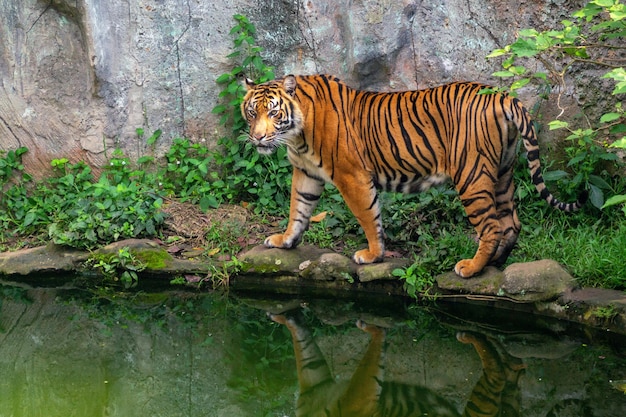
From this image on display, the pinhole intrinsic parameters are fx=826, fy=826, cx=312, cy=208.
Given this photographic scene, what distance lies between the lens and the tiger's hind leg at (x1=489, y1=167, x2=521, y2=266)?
20.1 ft

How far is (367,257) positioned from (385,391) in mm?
1655

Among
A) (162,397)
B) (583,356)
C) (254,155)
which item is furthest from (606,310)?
(254,155)

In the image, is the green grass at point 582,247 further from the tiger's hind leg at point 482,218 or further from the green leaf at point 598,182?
the tiger's hind leg at point 482,218

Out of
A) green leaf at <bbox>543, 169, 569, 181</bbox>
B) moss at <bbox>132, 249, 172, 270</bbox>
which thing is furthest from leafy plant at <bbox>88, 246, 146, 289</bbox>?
green leaf at <bbox>543, 169, 569, 181</bbox>

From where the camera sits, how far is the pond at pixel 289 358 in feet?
15.4

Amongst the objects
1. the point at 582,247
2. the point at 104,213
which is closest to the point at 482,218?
the point at 582,247

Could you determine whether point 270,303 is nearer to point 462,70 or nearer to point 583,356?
point 583,356

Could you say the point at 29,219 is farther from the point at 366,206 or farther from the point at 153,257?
the point at 366,206

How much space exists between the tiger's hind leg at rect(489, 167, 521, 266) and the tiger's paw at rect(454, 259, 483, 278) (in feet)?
0.69

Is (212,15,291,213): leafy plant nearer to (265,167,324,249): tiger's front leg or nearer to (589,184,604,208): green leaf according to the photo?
(265,167,324,249): tiger's front leg

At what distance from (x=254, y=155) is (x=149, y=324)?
211 cm

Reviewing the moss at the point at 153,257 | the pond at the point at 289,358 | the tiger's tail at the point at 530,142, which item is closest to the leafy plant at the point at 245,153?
the moss at the point at 153,257

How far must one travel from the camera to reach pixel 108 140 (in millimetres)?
7785

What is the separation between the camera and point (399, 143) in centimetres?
621
